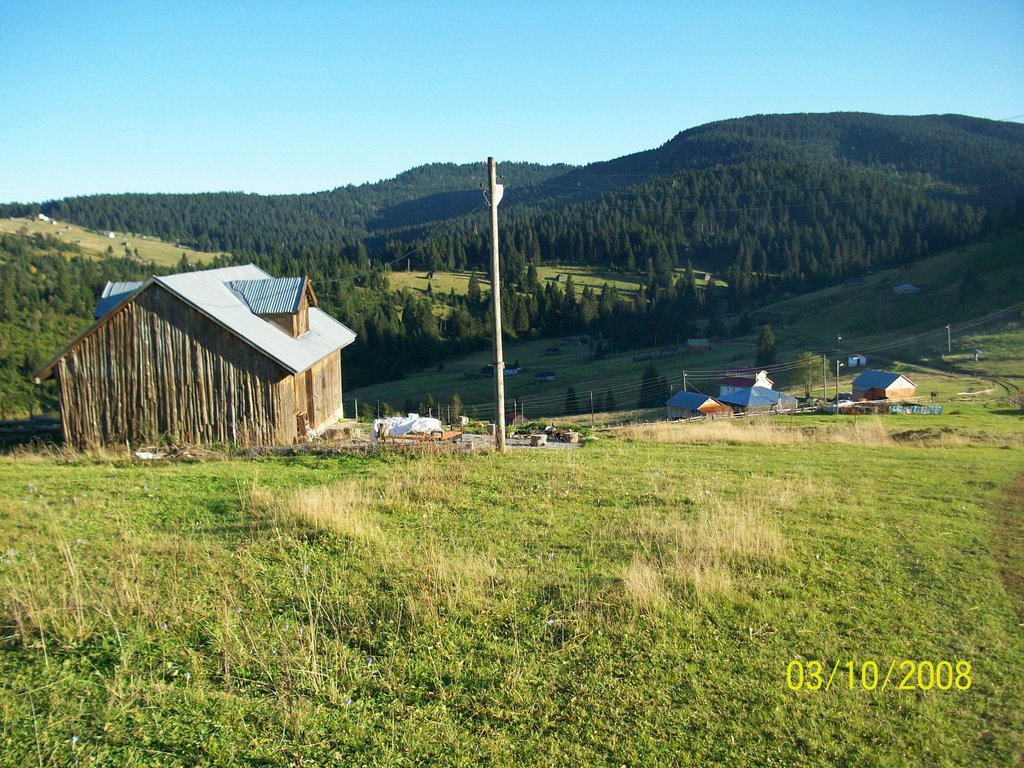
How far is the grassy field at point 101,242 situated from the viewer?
545 ft

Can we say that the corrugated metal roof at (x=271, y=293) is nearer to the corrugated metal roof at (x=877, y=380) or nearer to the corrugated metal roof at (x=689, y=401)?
the corrugated metal roof at (x=689, y=401)

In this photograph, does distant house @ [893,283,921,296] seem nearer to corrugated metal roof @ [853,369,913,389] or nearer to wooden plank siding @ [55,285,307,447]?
corrugated metal roof @ [853,369,913,389]

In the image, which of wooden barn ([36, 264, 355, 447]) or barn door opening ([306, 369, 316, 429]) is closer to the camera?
wooden barn ([36, 264, 355, 447])

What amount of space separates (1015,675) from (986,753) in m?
1.41

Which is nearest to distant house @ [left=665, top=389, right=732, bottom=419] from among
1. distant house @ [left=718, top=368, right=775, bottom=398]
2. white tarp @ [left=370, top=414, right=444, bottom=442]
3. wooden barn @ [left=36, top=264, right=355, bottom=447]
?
distant house @ [left=718, top=368, right=775, bottom=398]

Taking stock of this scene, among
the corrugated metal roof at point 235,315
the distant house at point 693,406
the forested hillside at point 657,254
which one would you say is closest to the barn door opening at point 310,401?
the corrugated metal roof at point 235,315

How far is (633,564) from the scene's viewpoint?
8.04 meters

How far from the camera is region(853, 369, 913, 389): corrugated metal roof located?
6631cm

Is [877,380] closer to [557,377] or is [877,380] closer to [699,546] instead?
[557,377]

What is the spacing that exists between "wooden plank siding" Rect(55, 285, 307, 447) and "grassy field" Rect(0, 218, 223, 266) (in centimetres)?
15431

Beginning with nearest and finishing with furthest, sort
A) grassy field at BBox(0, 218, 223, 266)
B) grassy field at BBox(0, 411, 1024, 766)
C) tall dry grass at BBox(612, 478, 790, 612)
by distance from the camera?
grassy field at BBox(0, 411, 1024, 766) → tall dry grass at BBox(612, 478, 790, 612) → grassy field at BBox(0, 218, 223, 266)

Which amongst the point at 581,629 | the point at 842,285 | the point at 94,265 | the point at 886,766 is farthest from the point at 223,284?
the point at 842,285

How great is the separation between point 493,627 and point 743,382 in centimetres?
7212

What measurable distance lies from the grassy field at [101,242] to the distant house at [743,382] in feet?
431
